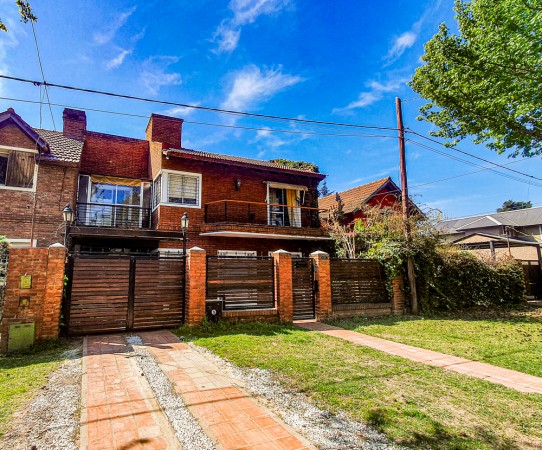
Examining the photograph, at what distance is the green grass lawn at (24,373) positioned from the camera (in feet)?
11.8

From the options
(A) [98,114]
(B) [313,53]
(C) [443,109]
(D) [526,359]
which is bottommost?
(D) [526,359]

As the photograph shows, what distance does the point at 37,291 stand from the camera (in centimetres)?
633

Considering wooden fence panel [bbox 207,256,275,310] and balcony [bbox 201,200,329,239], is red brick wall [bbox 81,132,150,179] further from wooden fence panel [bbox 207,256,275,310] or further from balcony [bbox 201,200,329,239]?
wooden fence panel [bbox 207,256,275,310]

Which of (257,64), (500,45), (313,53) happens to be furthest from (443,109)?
(257,64)

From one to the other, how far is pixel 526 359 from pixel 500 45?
34.2 ft

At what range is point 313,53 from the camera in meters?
11.3

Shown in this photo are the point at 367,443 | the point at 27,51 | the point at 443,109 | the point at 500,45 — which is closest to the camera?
the point at 367,443

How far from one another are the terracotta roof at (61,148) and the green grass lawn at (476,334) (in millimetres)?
11828

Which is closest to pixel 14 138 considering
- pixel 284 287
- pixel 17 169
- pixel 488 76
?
pixel 17 169

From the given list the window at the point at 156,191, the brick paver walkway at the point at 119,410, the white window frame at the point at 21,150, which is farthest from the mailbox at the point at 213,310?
the white window frame at the point at 21,150

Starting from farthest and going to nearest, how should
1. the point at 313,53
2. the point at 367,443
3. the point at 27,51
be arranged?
the point at 313,53, the point at 27,51, the point at 367,443

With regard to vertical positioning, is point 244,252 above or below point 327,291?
above

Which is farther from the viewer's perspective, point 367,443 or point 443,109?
point 443,109

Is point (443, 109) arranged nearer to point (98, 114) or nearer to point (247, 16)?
point (247, 16)
